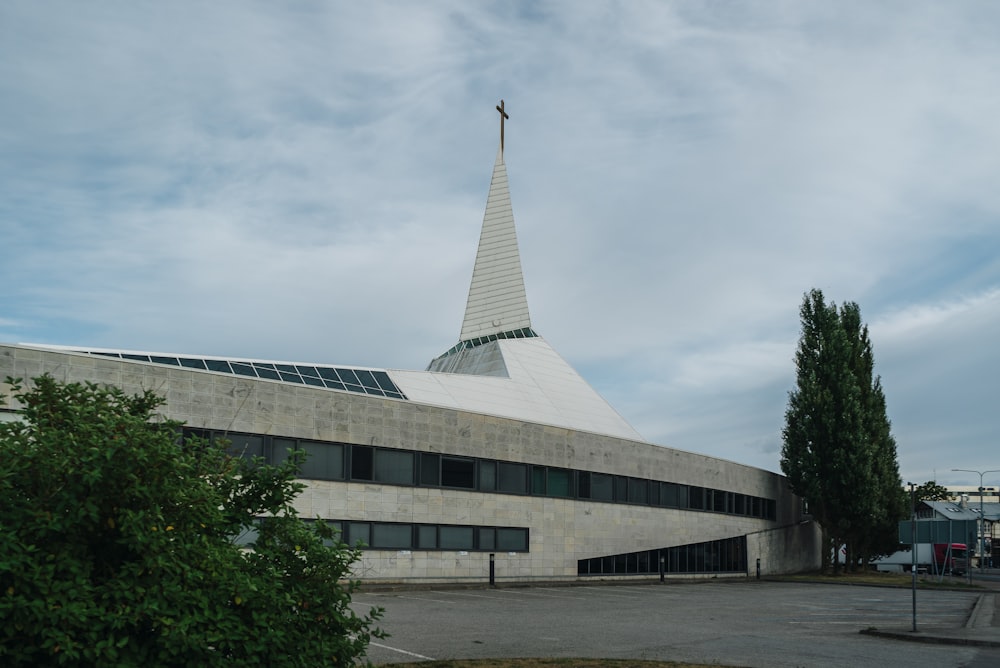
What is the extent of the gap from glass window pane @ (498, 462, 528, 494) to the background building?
8cm

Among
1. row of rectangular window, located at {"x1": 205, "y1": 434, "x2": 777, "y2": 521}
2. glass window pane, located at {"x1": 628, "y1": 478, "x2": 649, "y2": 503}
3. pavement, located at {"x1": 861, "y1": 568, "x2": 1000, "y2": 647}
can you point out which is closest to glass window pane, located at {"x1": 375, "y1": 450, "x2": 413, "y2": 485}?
row of rectangular window, located at {"x1": 205, "y1": 434, "x2": 777, "y2": 521}

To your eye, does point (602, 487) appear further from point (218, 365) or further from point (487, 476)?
point (218, 365)

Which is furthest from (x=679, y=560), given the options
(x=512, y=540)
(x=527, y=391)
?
(x=512, y=540)

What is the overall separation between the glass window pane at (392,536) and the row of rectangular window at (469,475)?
67.9 inches

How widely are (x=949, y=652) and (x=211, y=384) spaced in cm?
2370

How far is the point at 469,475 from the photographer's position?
40.6 meters

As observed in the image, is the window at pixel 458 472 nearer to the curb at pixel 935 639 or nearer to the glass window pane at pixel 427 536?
the glass window pane at pixel 427 536

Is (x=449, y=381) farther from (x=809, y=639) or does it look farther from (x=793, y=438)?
(x=809, y=639)

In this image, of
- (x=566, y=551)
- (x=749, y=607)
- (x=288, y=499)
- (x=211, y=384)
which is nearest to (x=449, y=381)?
(x=566, y=551)

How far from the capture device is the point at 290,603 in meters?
8.38

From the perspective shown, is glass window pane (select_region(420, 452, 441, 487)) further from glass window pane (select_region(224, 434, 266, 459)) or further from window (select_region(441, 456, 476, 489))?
glass window pane (select_region(224, 434, 266, 459))

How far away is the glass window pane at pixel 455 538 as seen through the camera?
39.3 m

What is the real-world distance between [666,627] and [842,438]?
38.4 metres

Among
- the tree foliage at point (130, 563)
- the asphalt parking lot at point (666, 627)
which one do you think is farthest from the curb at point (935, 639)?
the tree foliage at point (130, 563)
